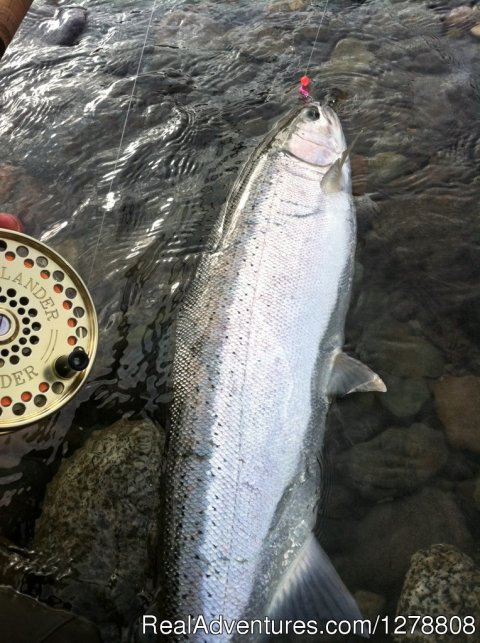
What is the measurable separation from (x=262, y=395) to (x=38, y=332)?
898 millimetres

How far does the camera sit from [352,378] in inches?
110

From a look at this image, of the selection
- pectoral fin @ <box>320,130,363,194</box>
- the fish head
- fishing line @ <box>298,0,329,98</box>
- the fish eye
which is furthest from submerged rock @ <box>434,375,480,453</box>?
fishing line @ <box>298,0,329,98</box>

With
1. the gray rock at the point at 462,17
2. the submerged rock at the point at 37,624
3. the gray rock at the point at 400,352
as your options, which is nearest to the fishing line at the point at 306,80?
the gray rock at the point at 462,17

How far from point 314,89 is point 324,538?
308 centimetres

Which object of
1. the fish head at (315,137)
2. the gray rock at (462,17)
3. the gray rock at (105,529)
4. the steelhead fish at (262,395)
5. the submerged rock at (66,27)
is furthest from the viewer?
the submerged rock at (66,27)

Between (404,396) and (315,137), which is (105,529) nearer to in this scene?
(404,396)

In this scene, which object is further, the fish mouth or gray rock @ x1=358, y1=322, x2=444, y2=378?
the fish mouth

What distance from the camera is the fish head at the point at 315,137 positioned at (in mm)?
3285

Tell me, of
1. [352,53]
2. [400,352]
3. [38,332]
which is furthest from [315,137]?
[38,332]

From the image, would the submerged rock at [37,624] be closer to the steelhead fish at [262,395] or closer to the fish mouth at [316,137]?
the steelhead fish at [262,395]

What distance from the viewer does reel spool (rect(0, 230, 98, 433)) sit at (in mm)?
2285

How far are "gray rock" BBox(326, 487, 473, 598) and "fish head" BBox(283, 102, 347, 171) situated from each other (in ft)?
5.61

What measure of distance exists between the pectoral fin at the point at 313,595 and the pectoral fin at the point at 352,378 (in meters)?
0.75

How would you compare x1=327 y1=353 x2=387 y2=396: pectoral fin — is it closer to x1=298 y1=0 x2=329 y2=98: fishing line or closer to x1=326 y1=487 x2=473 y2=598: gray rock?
x1=326 y1=487 x2=473 y2=598: gray rock
